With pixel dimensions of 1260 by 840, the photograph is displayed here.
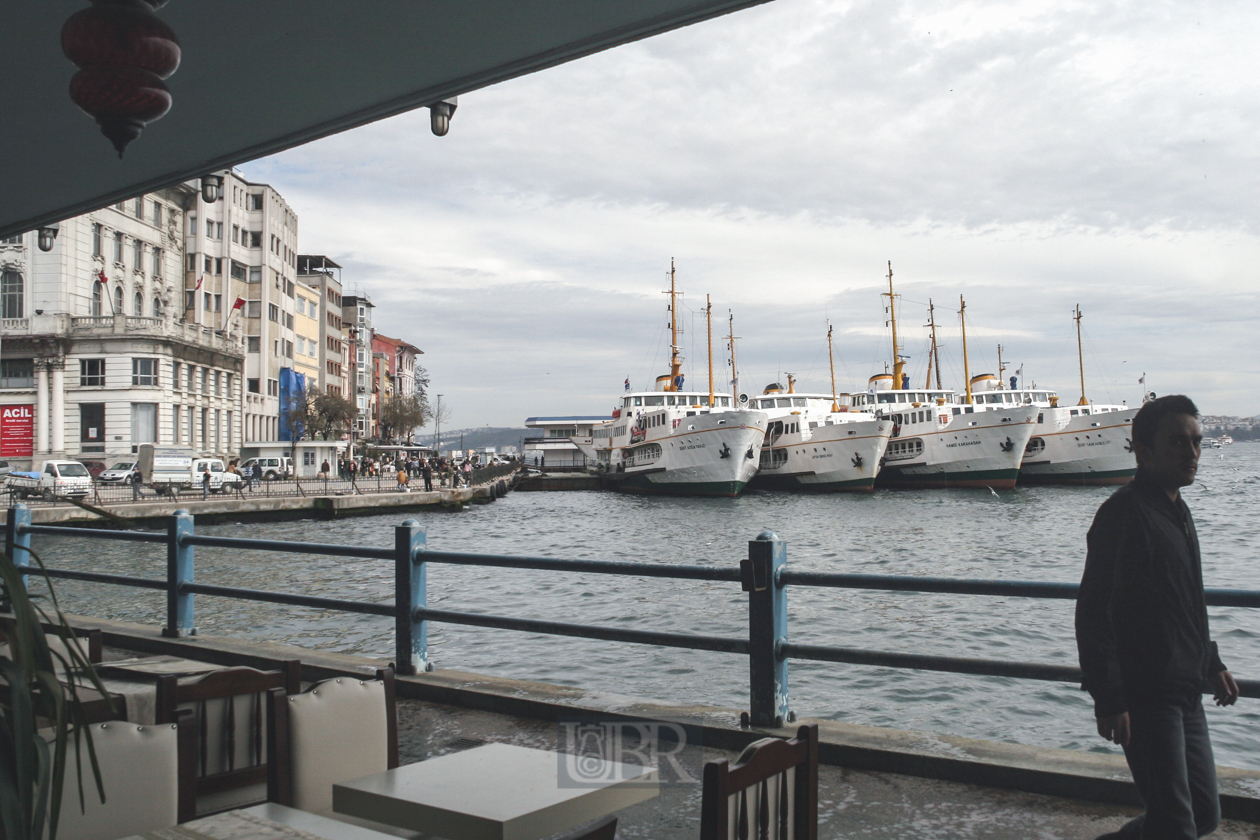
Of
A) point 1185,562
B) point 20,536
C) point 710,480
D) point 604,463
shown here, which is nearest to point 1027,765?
point 1185,562

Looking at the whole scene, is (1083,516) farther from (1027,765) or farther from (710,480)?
(1027,765)

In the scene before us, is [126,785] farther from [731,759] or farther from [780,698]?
[780,698]

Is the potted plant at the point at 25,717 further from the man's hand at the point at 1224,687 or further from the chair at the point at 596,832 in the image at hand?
the man's hand at the point at 1224,687

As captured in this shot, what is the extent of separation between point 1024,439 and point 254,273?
182ft

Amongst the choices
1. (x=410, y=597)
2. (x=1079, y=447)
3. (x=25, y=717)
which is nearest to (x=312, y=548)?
(x=410, y=597)

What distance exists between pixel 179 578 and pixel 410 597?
2704 millimetres

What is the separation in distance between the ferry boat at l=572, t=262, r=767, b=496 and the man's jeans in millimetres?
52224

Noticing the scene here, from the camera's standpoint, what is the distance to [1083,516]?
39875 mm

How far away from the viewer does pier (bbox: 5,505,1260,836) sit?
4188mm

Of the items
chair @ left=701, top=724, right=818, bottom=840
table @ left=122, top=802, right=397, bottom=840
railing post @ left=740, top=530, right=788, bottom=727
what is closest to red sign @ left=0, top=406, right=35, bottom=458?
railing post @ left=740, top=530, right=788, bottom=727

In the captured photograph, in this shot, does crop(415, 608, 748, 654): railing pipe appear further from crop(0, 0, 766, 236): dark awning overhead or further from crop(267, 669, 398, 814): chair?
crop(0, 0, 766, 236): dark awning overhead

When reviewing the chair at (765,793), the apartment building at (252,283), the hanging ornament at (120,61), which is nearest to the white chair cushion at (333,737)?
the chair at (765,793)

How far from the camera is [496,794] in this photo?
2742 mm

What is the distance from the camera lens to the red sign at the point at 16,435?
52500mm
